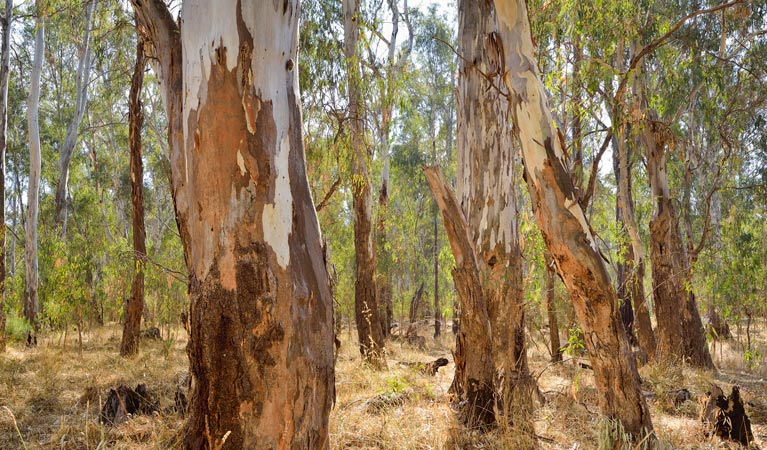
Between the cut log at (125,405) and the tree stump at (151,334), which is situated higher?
the cut log at (125,405)

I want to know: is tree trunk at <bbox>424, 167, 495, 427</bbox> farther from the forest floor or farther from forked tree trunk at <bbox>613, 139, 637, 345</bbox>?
forked tree trunk at <bbox>613, 139, 637, 345</bbox>

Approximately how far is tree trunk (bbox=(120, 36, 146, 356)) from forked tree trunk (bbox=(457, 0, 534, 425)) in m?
4.17

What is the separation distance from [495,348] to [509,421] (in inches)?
20.5

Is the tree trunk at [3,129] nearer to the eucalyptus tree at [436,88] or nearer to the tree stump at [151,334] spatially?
the tree stump at [151,334]

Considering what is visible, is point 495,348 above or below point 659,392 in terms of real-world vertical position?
above

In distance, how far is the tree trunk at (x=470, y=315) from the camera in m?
3.84

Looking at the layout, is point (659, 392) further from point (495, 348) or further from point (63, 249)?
point (63, 249)

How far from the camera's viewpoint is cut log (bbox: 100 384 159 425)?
4.01 metres

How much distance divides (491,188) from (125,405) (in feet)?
10.4

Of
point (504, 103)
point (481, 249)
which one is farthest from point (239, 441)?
A: point (504, 103)

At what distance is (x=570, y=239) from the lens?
321 centimetres

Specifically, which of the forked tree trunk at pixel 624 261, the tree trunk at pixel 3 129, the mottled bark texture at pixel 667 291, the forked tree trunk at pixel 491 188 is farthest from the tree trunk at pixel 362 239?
the tree trunk at pixel 3 129

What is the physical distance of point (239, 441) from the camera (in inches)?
82.9

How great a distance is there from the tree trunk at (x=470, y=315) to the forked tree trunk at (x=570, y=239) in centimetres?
62
